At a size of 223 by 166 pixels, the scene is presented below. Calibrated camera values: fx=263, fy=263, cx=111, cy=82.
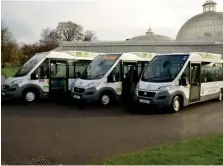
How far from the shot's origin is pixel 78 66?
48.9 feet

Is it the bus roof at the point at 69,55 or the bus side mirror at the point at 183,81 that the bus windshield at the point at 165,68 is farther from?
the bus roof at the point at 69,55

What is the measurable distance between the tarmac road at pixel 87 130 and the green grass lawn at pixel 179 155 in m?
0.50

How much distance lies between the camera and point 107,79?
12.1m

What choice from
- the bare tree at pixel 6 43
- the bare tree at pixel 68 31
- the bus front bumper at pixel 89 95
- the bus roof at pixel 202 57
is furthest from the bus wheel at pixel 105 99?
the bare tree at pixel 68 31

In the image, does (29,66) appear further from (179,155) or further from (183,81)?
(179,155)

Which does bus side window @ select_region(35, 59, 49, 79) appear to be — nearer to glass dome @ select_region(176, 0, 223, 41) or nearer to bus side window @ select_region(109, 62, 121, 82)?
bus side window @ select_region(109, 62, 121, 82)

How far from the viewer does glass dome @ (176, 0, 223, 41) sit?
44.6 meters

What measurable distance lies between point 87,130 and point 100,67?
17.2 feet

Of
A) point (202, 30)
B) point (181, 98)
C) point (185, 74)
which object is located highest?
point (202, 30)

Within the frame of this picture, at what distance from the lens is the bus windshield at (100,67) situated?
40.3ft

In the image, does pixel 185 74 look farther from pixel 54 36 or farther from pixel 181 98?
pixel 54 36

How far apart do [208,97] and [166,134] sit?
242 inches

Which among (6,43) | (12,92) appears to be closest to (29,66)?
(12,92)

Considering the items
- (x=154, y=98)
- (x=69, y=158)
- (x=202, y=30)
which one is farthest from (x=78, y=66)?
(x=202, y=30)
